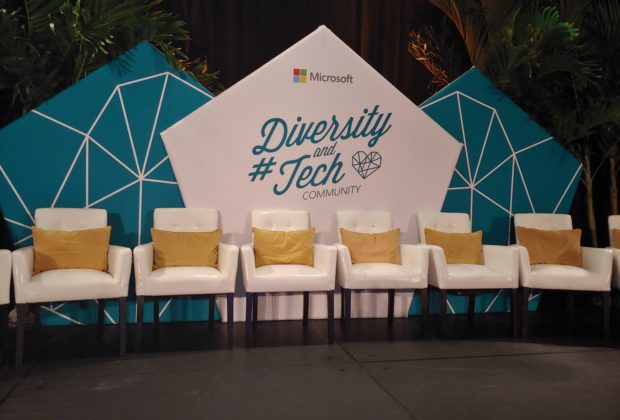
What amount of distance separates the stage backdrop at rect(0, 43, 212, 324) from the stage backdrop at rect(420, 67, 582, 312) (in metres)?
2.26

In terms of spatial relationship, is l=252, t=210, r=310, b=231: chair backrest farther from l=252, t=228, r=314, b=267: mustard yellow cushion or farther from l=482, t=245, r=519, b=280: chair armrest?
l=482, t=245, r=519, b=280: chair armrest

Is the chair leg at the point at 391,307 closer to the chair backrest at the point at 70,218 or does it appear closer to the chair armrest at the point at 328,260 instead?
the chair armrest at the point at 328,260

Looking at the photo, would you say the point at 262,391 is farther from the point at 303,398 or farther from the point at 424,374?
the point at 424,374

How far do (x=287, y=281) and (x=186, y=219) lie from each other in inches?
38.3

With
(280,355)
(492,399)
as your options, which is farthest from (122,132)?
(492,399)

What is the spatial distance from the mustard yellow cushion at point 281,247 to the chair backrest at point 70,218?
3.64 feet

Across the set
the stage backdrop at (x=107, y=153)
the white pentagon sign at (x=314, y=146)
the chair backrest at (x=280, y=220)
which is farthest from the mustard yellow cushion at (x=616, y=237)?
the stage backdrop at (x=107, y=153)

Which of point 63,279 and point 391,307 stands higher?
point 63,279

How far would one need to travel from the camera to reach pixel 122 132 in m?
4.16

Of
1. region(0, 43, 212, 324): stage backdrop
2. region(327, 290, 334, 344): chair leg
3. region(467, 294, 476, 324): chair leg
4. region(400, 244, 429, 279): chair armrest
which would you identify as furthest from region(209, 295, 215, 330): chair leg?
region(467, 294, 476, 324): chair leg

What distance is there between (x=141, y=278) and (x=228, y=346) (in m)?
0.73

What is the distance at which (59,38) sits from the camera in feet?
13.3

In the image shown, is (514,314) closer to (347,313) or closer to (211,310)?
(347,313)

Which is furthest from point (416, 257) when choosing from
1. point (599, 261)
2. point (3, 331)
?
point (3, 331)
